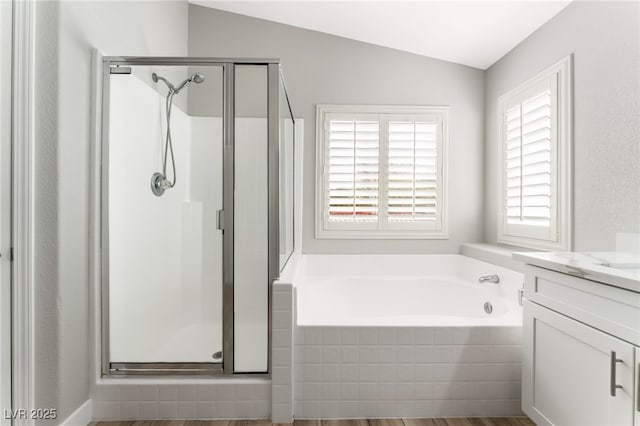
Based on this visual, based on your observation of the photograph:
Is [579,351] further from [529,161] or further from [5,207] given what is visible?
[5,207]

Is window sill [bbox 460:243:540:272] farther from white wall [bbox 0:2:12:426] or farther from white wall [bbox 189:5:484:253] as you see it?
white wall [bbox 0:2:12:426]

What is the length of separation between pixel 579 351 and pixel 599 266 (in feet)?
1.03

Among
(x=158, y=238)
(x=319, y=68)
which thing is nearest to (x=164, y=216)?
(x=158, y=238)

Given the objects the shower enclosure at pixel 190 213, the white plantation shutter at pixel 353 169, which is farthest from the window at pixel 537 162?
the shower enclosure at pixel 190 213

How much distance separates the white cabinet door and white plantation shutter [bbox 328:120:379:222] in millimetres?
1700

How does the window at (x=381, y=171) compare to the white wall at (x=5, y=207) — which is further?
the window at (x=381, y=171)

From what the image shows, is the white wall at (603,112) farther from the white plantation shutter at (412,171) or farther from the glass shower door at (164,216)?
the glass shower door at (164,216)

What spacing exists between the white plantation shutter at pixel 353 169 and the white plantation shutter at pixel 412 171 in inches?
5.7

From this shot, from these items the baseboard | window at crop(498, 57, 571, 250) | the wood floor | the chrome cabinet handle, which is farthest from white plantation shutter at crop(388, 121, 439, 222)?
the baseboard

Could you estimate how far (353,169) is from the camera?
339cm

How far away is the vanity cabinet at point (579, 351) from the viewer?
1304 millimetres

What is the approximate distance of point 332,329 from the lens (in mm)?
2043

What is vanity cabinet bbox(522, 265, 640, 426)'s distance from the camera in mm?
1304

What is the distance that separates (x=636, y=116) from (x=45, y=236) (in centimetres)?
260
